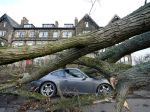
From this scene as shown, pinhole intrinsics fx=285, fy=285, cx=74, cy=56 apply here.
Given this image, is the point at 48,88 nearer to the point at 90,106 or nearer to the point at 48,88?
the point at 48,88

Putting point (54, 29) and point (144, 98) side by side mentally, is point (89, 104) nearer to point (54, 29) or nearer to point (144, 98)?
point (144, 98)

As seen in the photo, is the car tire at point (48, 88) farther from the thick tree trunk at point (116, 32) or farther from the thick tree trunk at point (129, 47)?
the thick tree trunk at point (116, 32)

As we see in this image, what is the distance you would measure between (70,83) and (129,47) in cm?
883

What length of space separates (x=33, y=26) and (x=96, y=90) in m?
46.7

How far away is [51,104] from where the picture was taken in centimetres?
1080

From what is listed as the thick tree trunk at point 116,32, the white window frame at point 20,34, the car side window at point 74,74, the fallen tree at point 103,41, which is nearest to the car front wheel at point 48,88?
the car side window at point 74,74

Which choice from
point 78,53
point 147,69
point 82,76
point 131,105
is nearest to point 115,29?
point 78,53

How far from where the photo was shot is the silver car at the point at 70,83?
45.7 feet

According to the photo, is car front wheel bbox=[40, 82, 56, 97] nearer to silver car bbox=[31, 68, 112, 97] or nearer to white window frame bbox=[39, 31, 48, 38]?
silver car bbox=[31, 68, 112, 97]

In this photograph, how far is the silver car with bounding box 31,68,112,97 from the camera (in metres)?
13.9

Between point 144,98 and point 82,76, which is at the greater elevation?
point 82,76

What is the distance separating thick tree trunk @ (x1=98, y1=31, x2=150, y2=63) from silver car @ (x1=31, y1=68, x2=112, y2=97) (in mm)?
7551

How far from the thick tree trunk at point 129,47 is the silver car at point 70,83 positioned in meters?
7.55

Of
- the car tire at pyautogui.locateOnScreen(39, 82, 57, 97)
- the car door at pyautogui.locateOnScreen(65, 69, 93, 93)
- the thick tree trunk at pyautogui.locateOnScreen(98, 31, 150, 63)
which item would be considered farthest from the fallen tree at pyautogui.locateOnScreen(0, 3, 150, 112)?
the car door at pyautogui.locateOnScreen(65, 69, 93, 93)
